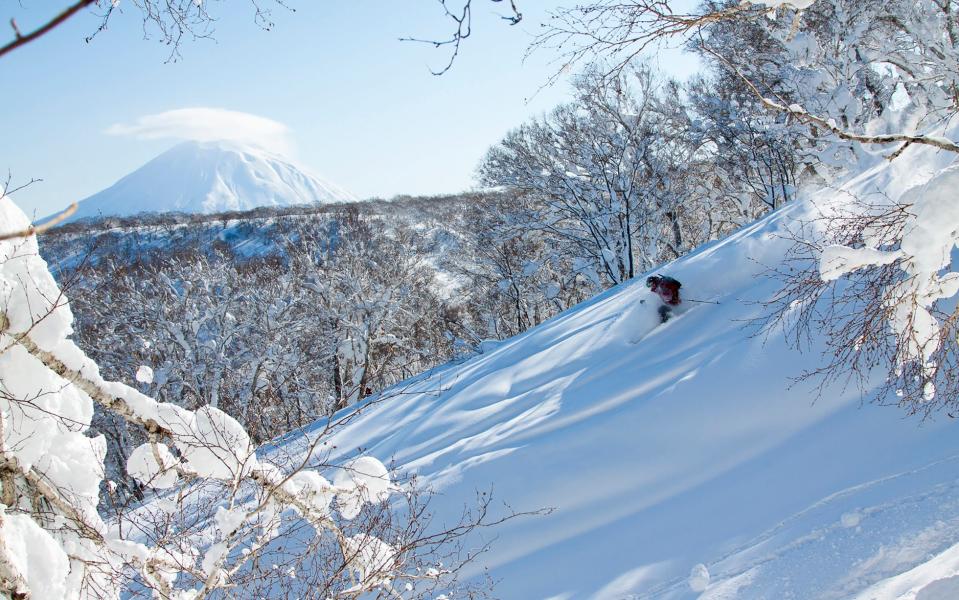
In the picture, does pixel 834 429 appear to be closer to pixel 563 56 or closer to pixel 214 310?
pixel 563 56

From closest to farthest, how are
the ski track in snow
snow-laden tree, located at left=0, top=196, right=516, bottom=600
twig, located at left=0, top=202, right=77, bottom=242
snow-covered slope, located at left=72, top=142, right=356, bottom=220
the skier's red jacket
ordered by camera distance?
twig, located at left=0, top=202, right=77, bottom=242, snow-laden tree, located at left=0, top=196, right=516, bottom=600, the ski track in snow, the skier's red jacket, snow-covered slope, located at left=72, top=142, right=356, bottom=220

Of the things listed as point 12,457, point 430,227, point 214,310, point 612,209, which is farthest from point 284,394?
point 430,227

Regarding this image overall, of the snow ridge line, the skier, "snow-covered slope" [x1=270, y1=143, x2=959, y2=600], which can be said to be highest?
the skier

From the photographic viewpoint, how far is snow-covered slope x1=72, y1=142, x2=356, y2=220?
96.0m

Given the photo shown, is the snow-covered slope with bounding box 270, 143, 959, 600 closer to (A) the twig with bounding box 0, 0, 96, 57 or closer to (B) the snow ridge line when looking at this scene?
(B) the snow ridge line

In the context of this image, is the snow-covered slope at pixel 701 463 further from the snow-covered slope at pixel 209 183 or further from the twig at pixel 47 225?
the snow-covered slope at pixel 209 183

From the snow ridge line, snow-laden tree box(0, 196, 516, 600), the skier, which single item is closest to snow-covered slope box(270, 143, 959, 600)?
the snow ridge line

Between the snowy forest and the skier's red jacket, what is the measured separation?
0.26 metres

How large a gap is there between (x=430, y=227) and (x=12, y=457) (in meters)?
40.5

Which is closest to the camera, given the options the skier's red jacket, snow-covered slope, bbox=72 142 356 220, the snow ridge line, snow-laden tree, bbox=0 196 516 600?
snow-laden tree, bbox=0 196 516 600

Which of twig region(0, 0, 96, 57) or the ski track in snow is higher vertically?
twig region(0, 0, 96, 57)

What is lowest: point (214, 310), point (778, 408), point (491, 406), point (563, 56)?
point (778, 408)

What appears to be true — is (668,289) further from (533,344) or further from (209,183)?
(209,183)

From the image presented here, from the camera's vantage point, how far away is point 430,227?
140 ft
